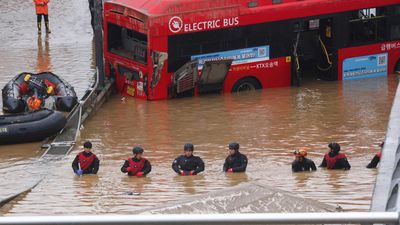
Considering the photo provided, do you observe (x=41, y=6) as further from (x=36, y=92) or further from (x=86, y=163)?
(x=86, y=163)

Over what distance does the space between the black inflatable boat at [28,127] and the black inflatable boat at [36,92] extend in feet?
7.94

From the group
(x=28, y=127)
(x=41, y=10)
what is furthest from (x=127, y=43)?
(x=41, y=10)

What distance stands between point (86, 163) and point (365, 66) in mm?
11622

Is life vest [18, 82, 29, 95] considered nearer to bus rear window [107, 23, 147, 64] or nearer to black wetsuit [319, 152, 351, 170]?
bus rear window [107, 23, 147, 64]

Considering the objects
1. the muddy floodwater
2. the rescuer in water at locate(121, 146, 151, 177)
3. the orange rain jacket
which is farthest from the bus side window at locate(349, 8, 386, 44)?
the rescuer in water at locate(121, 146, 151, 177)

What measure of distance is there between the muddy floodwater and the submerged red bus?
39 centimetres

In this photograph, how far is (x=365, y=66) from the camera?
2698 centimetres

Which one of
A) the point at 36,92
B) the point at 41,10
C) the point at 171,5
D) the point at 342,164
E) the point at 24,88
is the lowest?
the point at 342,164

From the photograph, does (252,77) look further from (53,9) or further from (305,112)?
(53,9)

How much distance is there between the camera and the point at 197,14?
2495 cm

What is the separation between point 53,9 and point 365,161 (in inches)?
787

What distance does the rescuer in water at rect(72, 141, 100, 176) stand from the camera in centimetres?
1741

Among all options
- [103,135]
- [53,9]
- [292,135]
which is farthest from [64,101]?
[53,9]

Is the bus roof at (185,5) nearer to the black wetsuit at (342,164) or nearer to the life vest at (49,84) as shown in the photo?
the life vest at (49,84)
